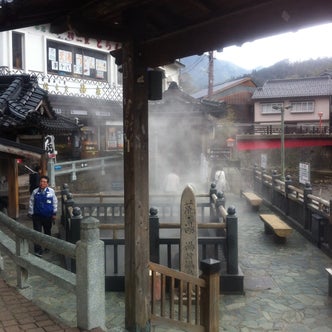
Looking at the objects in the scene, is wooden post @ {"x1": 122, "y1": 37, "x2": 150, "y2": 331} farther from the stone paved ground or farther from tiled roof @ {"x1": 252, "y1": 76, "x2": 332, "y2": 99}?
tiled roof @ {"x1": 252, "y1": 76, "x2": 332, "y2": 99}

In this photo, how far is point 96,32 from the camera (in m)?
5.03

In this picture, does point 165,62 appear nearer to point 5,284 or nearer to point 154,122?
point 5,284

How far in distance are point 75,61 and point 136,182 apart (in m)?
23.5

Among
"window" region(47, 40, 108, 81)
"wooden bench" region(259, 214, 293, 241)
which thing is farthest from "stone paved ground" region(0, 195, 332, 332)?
"window" region(47, 40, 108, 81)

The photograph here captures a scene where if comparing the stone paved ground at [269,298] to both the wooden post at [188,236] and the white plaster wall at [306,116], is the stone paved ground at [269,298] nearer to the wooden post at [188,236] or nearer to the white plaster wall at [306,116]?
the wooden post at [188,236]

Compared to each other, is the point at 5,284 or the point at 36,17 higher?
the point at 36,17

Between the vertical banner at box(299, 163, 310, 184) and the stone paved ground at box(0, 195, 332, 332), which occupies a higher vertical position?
the vertical banner at box(299, 163, 310, 184)

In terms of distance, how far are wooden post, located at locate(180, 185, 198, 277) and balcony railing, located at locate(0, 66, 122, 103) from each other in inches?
724

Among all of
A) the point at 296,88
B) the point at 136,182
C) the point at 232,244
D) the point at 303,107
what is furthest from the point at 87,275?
the point at 296,88

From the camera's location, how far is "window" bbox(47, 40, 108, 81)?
25.4 m

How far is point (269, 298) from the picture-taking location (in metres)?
8.17

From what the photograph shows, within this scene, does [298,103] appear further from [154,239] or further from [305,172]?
[154,239]

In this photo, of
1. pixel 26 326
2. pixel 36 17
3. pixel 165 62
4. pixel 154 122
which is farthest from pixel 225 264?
pixel 154 122

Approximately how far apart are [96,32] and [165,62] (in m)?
0.98
